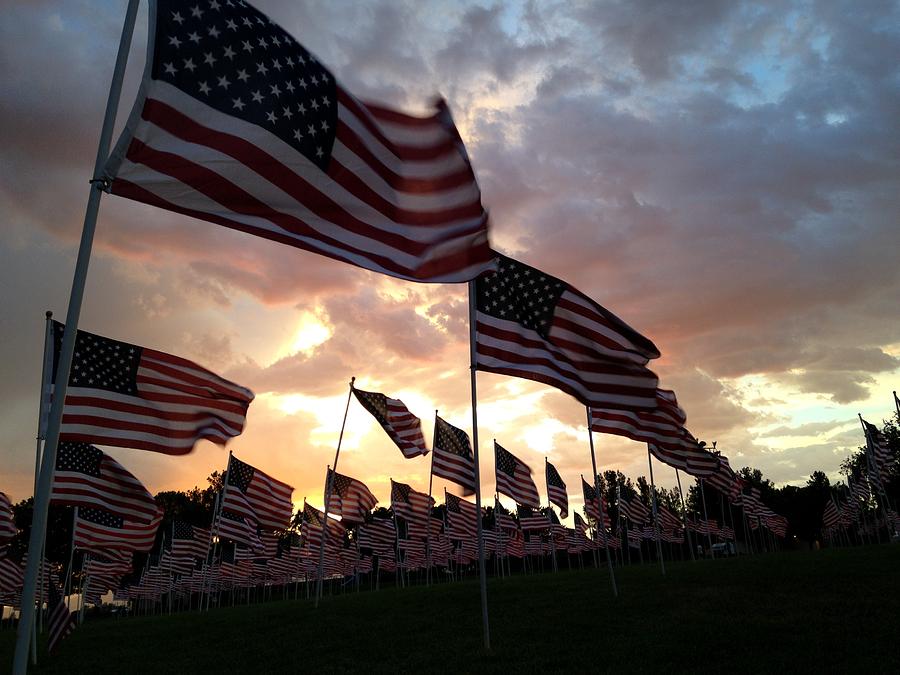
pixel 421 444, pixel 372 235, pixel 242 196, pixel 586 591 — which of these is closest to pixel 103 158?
pixel 242 196

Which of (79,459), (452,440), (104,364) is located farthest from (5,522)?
(452,440)

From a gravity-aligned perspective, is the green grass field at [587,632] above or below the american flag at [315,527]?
below

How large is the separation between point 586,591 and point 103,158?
74.0 ft

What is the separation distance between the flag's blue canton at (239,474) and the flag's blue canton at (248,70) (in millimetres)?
29109

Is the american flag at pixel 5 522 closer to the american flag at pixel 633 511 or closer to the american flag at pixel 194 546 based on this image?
the american flag at pixel 194 546

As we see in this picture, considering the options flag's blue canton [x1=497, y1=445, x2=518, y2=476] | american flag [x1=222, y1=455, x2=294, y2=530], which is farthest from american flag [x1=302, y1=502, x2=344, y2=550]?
american flag [x1=222, y1=455, x2=294, y2=530]

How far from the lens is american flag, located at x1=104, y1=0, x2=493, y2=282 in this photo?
23.1ft

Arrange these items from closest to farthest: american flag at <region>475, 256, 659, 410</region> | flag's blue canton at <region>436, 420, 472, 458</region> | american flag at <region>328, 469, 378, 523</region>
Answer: american flag at <region>475, 256, 659, 410</region>
flag's blue canton at <region>436, 420, 472, 458</region>
american flag at <region>328, 469, 378, 523</region>

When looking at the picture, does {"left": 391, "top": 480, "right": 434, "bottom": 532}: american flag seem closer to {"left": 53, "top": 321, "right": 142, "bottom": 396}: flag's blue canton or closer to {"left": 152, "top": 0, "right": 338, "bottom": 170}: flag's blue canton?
{"left": 53, "top": 321, "right": 142, "bottom": 396}: flag's blue canton

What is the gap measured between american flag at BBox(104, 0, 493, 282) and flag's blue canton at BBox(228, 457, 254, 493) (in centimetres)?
2821

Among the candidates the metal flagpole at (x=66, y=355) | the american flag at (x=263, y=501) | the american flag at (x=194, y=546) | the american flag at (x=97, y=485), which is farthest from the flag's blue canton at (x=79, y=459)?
the american flag at (x=194, y=546)

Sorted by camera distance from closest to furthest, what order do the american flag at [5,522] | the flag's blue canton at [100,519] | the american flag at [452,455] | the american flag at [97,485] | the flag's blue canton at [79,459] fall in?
1. the american flag at [97,485]
2. the flag's blue canton at [79,459]
3. the american flag at [5,522]
4. the flag's blue canton at [100,519]
5. the american flag at [452,455]

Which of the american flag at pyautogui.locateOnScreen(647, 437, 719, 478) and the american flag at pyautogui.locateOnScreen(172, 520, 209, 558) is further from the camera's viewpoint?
the american flag at pyautogui.locateOnScreen(172, 520, 209, 558)

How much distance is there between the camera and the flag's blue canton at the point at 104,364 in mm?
15031
